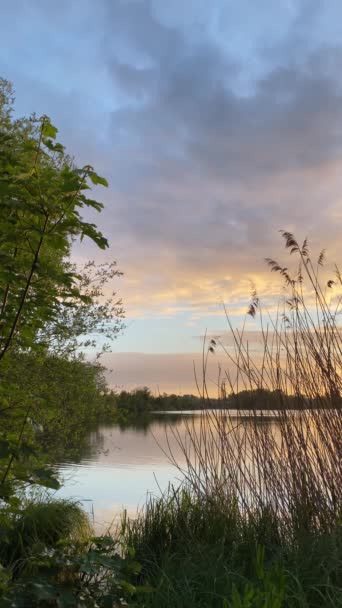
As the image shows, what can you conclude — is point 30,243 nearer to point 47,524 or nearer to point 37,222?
point 37,222

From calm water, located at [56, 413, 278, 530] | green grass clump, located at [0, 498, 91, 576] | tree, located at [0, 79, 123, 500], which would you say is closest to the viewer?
tree, located at [0, 79, 123, 500]

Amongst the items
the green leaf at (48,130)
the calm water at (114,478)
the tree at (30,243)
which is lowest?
the calm water at (114,478)

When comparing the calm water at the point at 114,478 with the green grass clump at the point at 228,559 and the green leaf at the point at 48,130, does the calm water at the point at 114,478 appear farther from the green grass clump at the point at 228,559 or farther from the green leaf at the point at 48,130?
the green leaf at the point at 48,130

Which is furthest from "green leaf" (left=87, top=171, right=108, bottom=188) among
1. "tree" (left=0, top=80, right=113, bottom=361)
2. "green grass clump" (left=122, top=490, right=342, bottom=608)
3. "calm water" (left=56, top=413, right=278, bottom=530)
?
"calm water" (left=56, top=413, right=278, bottom=530)

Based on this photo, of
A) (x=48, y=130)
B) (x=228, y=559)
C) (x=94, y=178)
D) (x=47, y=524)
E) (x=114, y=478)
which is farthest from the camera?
(x=114, y=478)

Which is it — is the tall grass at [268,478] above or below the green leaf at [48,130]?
below

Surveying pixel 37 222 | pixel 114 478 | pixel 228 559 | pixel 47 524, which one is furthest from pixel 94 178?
pixel 114 478

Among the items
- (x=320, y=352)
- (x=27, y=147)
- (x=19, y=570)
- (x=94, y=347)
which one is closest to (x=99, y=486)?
(x=94, y=347)

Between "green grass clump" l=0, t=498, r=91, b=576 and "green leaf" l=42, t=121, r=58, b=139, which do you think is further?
"green grass clump" l=0, t=498, r=91, b=576

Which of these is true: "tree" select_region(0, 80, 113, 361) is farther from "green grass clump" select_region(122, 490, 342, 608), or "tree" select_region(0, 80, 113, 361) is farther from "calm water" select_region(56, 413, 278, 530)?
"calm water" select_region(56, 413, 278, 530)

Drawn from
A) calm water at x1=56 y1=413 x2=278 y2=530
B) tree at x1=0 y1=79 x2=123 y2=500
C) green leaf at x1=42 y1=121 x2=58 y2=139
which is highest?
green leaf at x1=42 y1=121 x2=58 y2=139

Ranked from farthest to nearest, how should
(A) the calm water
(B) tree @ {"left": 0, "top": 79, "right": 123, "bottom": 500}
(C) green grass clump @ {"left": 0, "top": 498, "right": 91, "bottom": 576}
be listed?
(A) the calm water → (C) green grass clump @ {"left": 0, "top": 498, "right": 91, "bottom": 576} → (B) tree @ {"left": 0, "top": 79, "right": 123, "bottom": 500}

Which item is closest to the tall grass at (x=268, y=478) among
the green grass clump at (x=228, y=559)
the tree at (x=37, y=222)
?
the green grass clump at (x=228, y=559)

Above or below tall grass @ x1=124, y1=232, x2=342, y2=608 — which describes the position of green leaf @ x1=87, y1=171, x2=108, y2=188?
above
